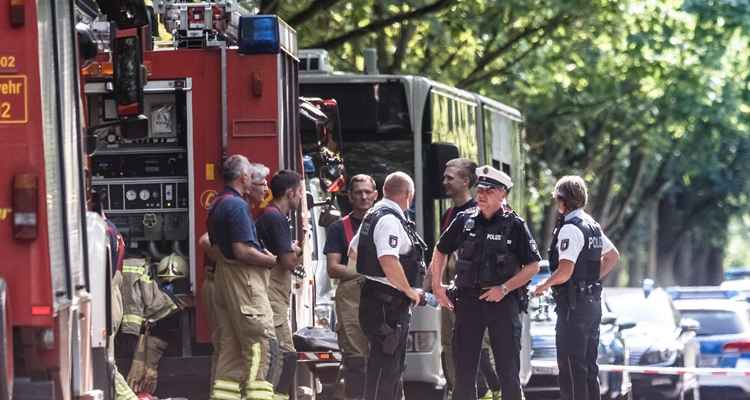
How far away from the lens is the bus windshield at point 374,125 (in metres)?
16.4

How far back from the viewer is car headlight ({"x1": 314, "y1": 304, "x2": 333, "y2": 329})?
14844mm

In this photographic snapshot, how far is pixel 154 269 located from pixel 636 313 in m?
9.75

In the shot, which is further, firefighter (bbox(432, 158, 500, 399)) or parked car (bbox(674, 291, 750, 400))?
parked car (bbox(674, 291, 750, 400))

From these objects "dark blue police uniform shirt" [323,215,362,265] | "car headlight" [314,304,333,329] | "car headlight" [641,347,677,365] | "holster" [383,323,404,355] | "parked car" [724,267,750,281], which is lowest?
"parked car" [724,267,750,281]

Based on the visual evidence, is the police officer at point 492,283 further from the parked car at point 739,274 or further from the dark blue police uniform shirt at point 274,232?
the parked car at point 739,274

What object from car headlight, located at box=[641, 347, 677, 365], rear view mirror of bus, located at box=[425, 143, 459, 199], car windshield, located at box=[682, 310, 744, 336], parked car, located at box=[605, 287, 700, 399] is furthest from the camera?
car windshield, located at box=[682, 310, 744, 336]

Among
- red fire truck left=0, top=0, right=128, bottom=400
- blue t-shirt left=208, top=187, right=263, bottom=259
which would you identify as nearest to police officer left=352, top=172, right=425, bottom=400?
blue t-shirt left=208, top=187, right=263, bottom=259

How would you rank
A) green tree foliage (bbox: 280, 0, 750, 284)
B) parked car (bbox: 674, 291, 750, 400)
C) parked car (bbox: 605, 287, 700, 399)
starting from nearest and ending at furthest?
parked car (bbox: 605, 287, 700, 399), parked car (bbox: 674, 291, 750, 400), green tree foliage (bbox: 280, 0, 750, 284)

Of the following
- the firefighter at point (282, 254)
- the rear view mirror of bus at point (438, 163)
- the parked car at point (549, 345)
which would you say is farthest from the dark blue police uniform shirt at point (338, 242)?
the parked car at point (549, 345)

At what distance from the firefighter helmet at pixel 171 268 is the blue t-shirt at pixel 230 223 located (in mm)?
1112

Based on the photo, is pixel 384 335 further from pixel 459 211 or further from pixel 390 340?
pixel 459 211

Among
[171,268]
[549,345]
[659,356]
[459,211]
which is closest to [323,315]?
[459,211]

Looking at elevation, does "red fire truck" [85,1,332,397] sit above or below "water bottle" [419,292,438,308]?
above

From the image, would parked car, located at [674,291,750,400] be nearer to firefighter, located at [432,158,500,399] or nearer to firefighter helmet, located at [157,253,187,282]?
firefighter, located at [432,158,500,399]
